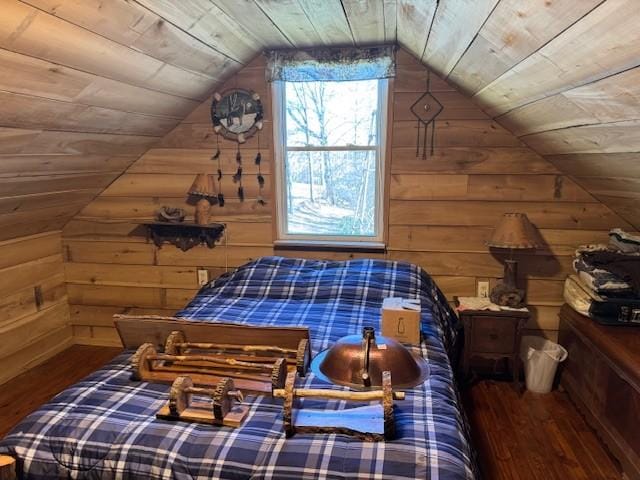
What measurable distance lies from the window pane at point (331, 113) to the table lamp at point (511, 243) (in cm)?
94

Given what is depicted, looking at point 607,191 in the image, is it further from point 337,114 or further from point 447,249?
point 337,114

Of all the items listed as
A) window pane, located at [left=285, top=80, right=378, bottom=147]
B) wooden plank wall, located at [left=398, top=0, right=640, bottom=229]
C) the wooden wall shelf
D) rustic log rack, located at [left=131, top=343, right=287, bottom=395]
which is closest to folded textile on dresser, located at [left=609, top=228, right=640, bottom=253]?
wooden plank wall, located at [left=398, top=0, right=640, bottom=229]

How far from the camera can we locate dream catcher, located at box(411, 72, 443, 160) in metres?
2.68

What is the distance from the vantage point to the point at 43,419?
4.41ft

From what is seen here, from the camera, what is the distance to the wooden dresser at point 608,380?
1861 mm

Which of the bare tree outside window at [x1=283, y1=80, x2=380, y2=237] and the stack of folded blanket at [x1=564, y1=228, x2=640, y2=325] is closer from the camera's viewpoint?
the stack of folded blanket at [x1=564, y1=228, x2=640, y2=325]

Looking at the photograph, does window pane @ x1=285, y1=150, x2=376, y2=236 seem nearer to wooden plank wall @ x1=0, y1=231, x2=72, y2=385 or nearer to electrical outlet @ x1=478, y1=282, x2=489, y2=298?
electrical outlet @ x1=478, y1=282, x2=489, y2=298

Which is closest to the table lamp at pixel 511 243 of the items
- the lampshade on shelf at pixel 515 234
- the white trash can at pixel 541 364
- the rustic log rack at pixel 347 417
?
the lampshade on shelf at pixel 515 234

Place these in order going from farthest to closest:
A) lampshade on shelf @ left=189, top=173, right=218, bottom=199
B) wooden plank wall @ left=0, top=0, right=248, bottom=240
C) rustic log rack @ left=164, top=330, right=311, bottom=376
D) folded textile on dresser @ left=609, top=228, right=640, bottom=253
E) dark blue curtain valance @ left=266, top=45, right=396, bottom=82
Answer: lampshade on shelf @ left=189, top=173, right=218, bottom=199, dark blue curtain valance @ left=266, top=45, right=396, bottom=82, folded textile on dresser @ left=609, top=228, right=640, bottom=253, rustic log rack @ left=164, top=330, right=311, bottom=376, wooden plank wall @ left=0, top=0, right=248, bottom=240

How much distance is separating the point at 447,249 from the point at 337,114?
43.7 inches

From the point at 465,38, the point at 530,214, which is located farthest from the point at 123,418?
the point at 530,214

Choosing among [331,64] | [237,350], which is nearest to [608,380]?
[237,350]

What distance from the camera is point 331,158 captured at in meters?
Answer: 2.94

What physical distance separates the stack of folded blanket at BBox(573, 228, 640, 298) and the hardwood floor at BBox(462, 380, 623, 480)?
687mm
